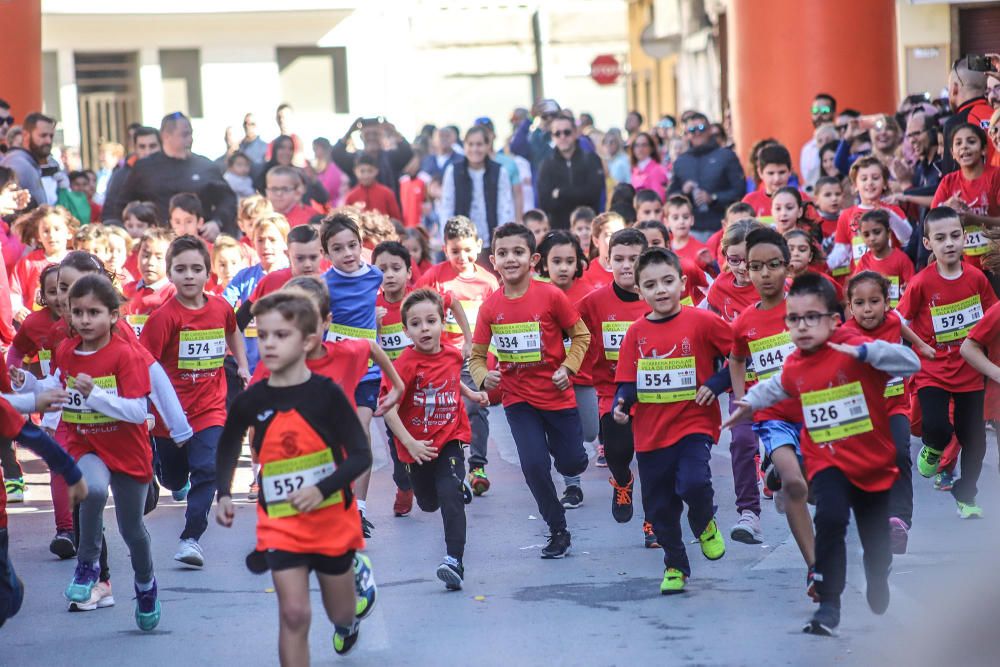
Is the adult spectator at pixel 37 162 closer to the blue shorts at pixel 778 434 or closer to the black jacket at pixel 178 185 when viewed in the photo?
the black jacket at pixel 178 185

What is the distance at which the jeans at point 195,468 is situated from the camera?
8891mm

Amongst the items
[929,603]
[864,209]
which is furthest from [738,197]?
[929,603]

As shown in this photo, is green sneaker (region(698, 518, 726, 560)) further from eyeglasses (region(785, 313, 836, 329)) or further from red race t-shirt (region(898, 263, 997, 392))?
red race t-shirt (region(898, 263, 997, 392))

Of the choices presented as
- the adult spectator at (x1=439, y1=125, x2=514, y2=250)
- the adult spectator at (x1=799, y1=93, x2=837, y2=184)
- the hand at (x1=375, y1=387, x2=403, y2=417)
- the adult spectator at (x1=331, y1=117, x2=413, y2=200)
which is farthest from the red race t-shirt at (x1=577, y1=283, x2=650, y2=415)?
the adult spectator at (x1=331, y1=117, x2=413, y2=200)

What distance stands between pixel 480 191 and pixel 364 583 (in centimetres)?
909

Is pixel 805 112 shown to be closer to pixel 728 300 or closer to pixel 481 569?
pixel 728 300

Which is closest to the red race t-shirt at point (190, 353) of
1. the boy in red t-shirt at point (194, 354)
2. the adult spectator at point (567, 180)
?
the boy in red t-shirt at point (194, 354)

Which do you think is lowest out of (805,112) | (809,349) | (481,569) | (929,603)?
(481,569)

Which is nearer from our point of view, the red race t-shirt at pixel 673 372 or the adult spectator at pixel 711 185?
the red race t-shirt at pixel 673 372

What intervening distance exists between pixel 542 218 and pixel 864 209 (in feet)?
10.8

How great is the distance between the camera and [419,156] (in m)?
25.1

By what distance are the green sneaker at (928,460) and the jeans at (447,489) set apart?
2.80 metres

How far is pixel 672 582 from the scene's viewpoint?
7797mm

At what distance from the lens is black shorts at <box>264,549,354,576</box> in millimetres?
6105
